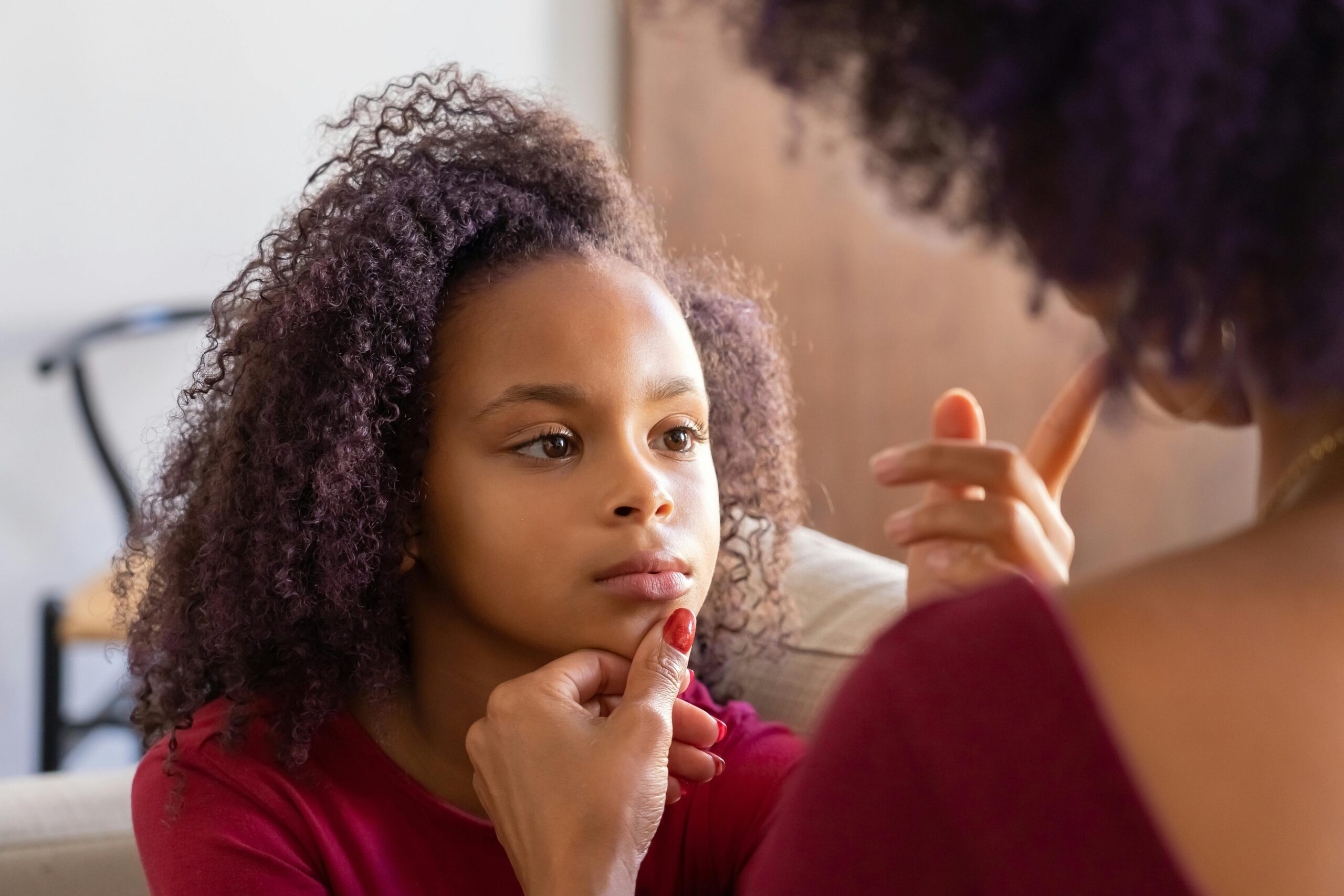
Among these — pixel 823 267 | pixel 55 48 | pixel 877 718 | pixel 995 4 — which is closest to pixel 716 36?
pixel 995 4

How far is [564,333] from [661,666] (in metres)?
0.28

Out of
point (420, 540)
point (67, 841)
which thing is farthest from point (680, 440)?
point (67, 841)

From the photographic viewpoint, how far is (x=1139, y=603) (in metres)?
0.56

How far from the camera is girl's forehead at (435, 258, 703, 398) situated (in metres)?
1.09

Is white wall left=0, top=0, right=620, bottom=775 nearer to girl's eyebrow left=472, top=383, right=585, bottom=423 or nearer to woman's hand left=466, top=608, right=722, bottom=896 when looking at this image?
girl's eyebrow left=472, top=383, right=585, bottom=423

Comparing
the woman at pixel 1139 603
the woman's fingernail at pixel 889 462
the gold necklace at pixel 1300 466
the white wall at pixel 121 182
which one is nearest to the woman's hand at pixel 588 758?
the woman's fingernail at pixel 889 462

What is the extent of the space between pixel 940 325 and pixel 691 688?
8.18 ft

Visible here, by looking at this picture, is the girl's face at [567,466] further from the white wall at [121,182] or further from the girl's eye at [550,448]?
the white wall at [121,182]

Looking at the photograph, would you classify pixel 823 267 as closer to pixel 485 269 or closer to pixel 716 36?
pixel 485 269

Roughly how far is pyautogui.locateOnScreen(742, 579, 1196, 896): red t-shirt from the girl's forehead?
1.80 ft

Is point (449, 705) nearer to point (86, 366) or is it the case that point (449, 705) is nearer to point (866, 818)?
point (866, 818)

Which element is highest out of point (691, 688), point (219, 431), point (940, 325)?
point (219, 431)

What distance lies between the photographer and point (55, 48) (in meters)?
2.83

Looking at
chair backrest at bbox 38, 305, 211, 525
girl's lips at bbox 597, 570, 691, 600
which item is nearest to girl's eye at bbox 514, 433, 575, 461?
girl's lips at bbox 597, 570, 691, 600
